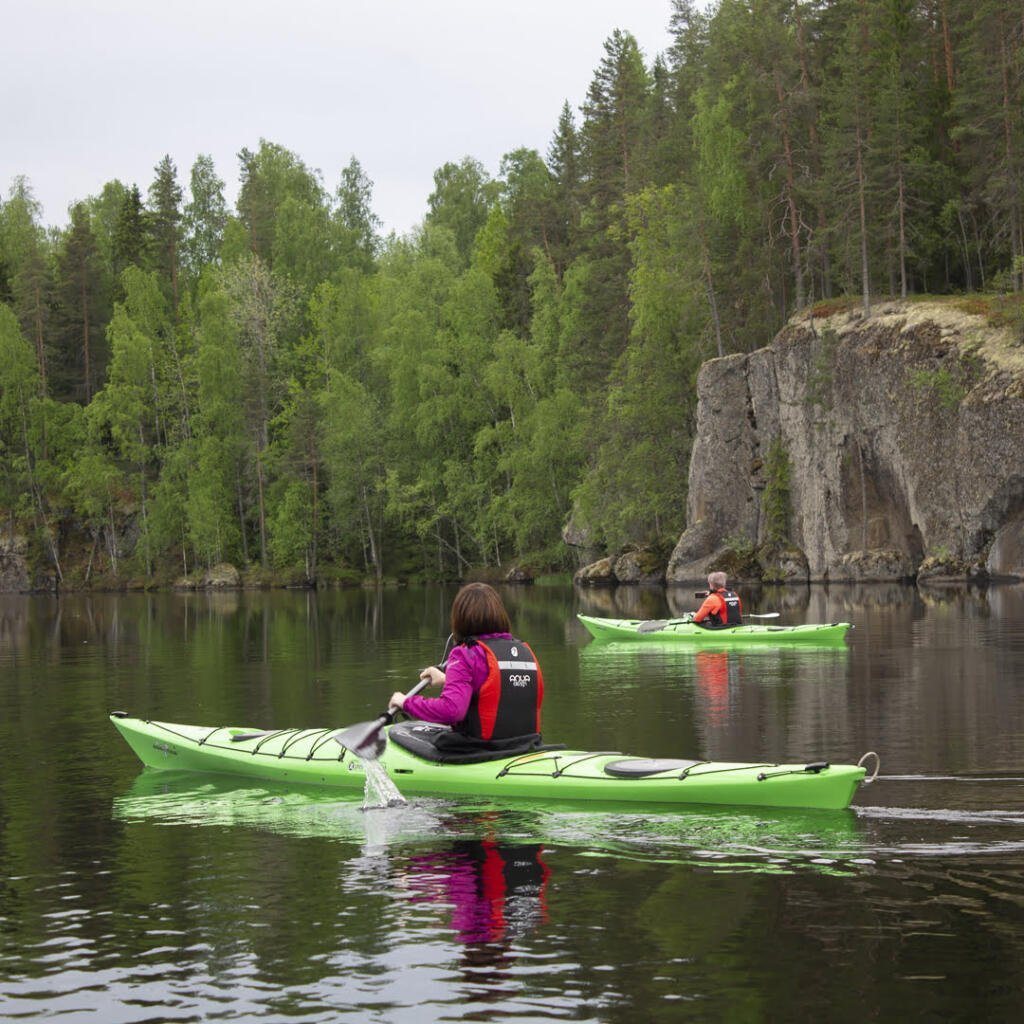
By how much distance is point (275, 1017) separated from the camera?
6.74 meters

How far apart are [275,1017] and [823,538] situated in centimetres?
4216

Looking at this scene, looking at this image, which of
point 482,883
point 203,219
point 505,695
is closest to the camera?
point 482,883

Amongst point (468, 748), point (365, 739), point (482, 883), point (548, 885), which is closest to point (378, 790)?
point (365, 739)

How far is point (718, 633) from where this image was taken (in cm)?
2597

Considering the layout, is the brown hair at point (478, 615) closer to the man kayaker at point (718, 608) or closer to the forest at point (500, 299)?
the man kayaker at point (718, 608)

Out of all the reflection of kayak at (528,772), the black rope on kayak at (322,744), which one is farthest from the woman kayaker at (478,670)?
the black rope on kayak at (322,744)

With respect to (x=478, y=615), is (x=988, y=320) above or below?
above

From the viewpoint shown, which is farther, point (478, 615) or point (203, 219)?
point (203, 219)

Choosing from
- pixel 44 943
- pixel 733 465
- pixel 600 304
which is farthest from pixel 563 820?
pixel 600 304

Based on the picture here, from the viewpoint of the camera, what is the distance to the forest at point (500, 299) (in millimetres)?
47906

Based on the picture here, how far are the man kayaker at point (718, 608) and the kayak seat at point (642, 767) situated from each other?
595 inches

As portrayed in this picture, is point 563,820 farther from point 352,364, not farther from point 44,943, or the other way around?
point 352,364

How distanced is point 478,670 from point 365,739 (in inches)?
48.5

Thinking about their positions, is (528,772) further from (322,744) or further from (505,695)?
(322,744)
